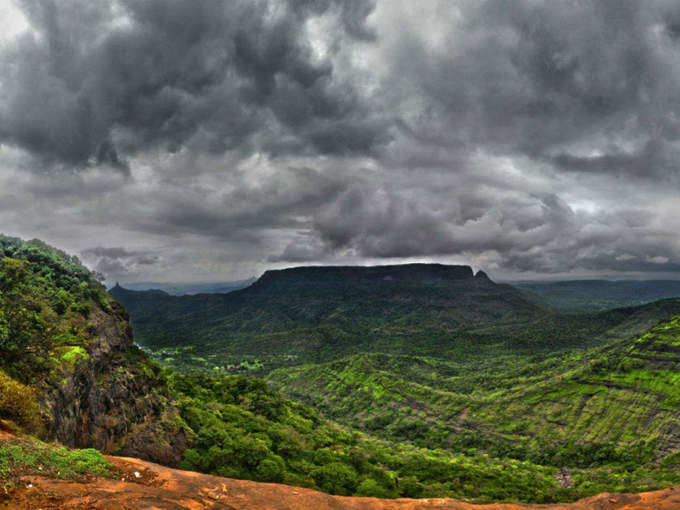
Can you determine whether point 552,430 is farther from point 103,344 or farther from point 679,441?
point 103,344

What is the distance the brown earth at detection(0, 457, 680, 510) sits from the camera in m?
12.9

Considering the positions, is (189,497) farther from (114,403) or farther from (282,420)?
(282,420)

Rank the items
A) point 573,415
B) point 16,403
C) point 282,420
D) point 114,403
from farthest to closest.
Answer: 1. point 573,415
2. point 282,420
3. point 114,403
4. point 16,403

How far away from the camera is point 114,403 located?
36.3 m

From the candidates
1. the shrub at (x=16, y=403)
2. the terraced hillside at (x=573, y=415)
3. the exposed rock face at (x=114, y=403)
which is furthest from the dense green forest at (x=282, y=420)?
the terraced hillside at (x=573, y=415)

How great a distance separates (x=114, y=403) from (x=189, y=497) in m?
28.0

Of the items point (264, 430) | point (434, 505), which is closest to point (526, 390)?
point (264, 430)

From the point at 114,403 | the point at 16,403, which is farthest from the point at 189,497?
the point at 114,403

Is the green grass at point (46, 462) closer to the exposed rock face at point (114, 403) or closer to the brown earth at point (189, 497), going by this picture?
the brown earth at point (189, 497)

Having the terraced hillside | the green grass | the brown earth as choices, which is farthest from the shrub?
the terraced hillside

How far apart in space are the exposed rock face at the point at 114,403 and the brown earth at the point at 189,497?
12191mm

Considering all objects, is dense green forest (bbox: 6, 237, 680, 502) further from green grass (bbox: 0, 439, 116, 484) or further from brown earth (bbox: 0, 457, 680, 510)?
brown earth (bbox: 0, 457, 680, 510)

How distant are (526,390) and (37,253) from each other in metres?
206

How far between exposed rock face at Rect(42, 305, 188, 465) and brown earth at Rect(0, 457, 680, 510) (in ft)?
40.0
